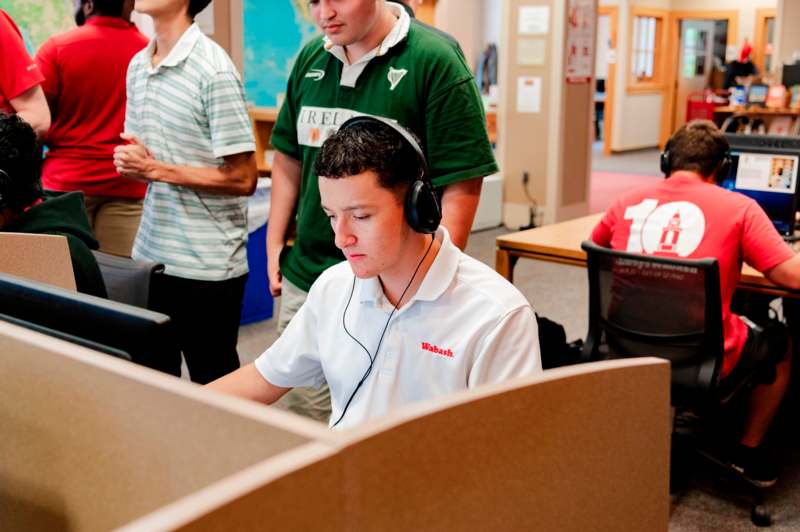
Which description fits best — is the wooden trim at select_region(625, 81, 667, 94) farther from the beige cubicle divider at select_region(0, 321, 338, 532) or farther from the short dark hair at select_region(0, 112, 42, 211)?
the beige cubicle divider at select_region(0, 321, 338, 532)

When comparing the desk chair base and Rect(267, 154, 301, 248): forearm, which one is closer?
Rect(267, 154, 301, 248): forearm

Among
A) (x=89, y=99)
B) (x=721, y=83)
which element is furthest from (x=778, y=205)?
(x=721, y=83)

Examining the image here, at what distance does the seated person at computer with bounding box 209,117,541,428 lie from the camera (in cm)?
136

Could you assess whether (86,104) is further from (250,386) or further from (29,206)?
(250,386)

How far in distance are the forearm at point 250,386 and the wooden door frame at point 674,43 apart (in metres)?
13.4

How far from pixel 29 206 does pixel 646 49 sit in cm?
1345

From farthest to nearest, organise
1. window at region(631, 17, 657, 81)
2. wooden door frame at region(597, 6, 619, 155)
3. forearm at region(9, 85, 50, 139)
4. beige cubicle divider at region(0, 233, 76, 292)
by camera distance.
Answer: window at region(631, 17, 657, 81) → wooden door frame at region(597, 6, 619, 155) → forearm at region(9, 85, 50, 139) → beige cubicle divider at region(0, 233, 76, 292)

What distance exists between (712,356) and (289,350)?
4.73ft

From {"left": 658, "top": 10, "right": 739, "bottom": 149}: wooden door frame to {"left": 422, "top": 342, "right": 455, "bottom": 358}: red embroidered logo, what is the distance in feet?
44.0

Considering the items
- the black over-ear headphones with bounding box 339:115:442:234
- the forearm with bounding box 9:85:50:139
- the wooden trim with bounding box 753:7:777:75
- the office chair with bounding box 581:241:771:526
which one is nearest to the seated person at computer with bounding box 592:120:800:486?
the office chair with bounding box 581:241:771:526

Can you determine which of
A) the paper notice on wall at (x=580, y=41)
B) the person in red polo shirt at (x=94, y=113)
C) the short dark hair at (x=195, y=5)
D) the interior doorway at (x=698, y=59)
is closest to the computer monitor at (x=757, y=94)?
the paper notice on wall at (x=580, y=41)

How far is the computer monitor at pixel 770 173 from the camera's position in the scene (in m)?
3.23

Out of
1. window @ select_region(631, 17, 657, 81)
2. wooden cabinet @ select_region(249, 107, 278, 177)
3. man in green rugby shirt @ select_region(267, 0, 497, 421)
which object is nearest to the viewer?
man in green rugby shirt @ select_region(267, 0, 497, 421)

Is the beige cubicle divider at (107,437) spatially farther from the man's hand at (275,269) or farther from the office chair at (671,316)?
the office chair at (671,316)
